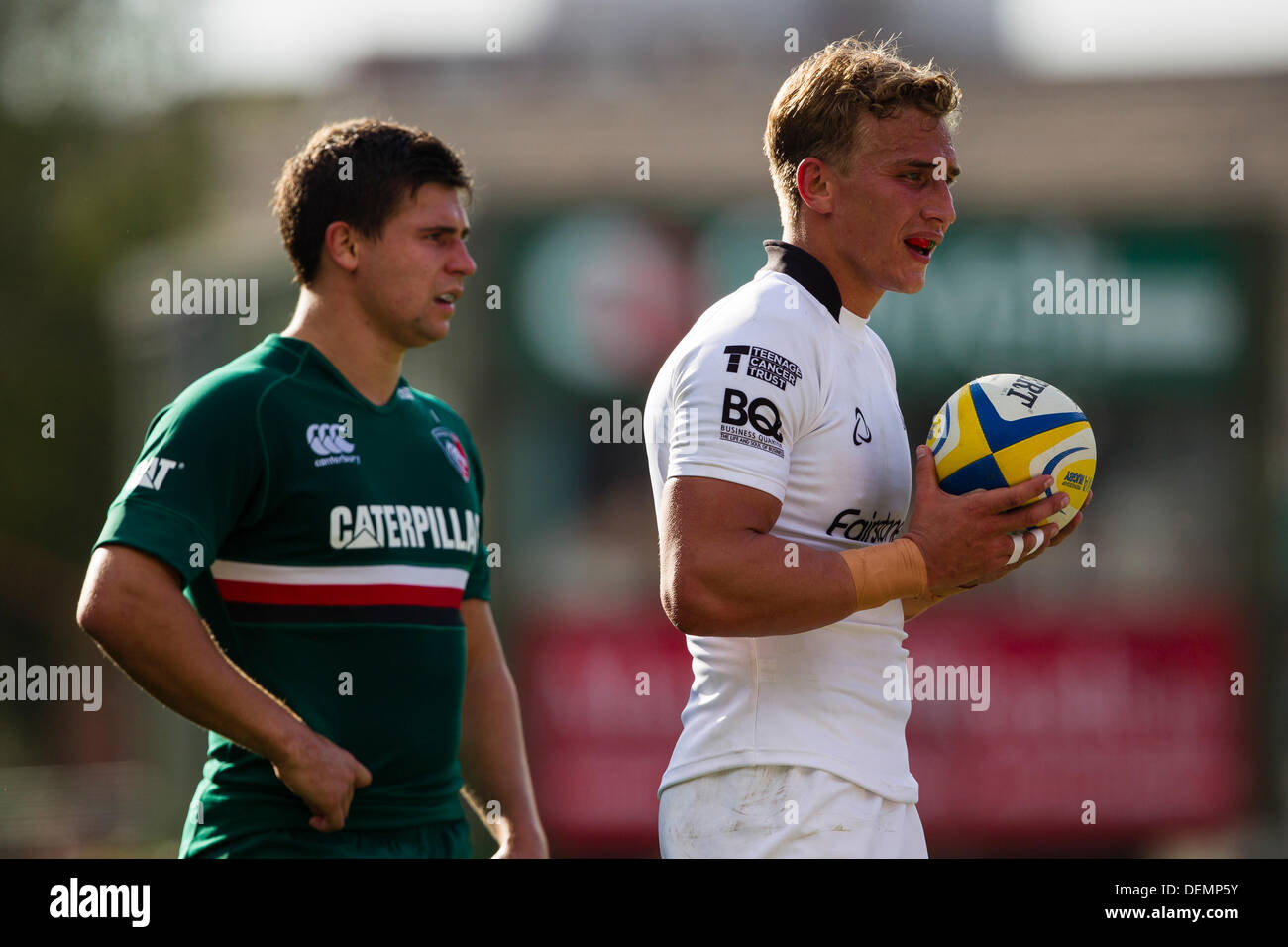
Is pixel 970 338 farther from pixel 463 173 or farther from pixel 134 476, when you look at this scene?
pixel 134 476

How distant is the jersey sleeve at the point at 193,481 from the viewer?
3459mm

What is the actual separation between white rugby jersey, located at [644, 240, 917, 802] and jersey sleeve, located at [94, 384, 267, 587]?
101 centimetres

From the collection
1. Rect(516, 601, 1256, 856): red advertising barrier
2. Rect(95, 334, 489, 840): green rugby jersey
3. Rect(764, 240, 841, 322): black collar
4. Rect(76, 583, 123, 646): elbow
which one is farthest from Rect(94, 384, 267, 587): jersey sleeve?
Rect(516, 601, 1256, 856): red advertising barrier

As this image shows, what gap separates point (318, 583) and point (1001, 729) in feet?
35.0

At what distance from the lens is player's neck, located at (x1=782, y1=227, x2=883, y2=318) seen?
144 inches

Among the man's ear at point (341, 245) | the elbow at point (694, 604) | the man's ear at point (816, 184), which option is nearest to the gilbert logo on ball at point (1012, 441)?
the man's ear at point (816, 184)

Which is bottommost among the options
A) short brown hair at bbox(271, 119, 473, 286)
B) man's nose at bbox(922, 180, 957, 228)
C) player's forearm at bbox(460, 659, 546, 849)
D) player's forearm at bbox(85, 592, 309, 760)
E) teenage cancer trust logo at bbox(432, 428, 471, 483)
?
player's forearm at bbox(460, 659, 546, 849)

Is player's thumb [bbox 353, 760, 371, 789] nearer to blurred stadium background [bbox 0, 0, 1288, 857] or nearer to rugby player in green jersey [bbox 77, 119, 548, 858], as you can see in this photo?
rugby player in green jersey [bbox 77, 119, 548, 858]

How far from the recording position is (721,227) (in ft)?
48.0

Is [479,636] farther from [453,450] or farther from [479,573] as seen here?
[453,450]

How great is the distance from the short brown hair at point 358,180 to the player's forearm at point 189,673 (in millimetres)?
1234
